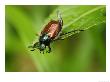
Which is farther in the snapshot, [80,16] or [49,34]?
[49,34]

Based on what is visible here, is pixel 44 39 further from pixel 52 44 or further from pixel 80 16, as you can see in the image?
pixel 80 16

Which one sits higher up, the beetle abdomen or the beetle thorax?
the beetle abdomen

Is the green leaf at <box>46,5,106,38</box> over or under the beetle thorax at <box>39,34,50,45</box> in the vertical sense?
over

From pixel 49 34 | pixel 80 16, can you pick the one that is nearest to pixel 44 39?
pixel 49 34

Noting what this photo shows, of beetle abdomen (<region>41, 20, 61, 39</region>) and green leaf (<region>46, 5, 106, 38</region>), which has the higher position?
green leaf (<region>46, 5, 106, 38</region>)
